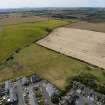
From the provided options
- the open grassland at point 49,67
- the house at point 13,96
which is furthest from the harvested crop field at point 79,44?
the house at point 13,96

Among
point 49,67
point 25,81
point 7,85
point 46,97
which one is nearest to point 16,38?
point 49,67

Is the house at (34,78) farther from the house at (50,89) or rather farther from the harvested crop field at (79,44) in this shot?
the harvested crop field at (79,44)

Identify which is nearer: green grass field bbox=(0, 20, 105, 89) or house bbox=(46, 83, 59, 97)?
house bbox=(46, 83, 59, 97)

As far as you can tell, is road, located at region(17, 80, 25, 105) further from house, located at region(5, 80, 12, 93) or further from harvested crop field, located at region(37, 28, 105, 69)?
harvested crop field, located at region(37, 28, 105, 69)

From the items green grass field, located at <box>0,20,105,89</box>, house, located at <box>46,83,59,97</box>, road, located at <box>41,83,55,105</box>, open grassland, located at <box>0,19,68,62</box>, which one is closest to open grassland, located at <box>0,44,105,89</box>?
green grass field, located at <box>0,20,105,89</box>

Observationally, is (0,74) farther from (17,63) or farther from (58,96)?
(58,96)

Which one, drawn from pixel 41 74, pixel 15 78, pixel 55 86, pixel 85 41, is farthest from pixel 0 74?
pixel 85 41
